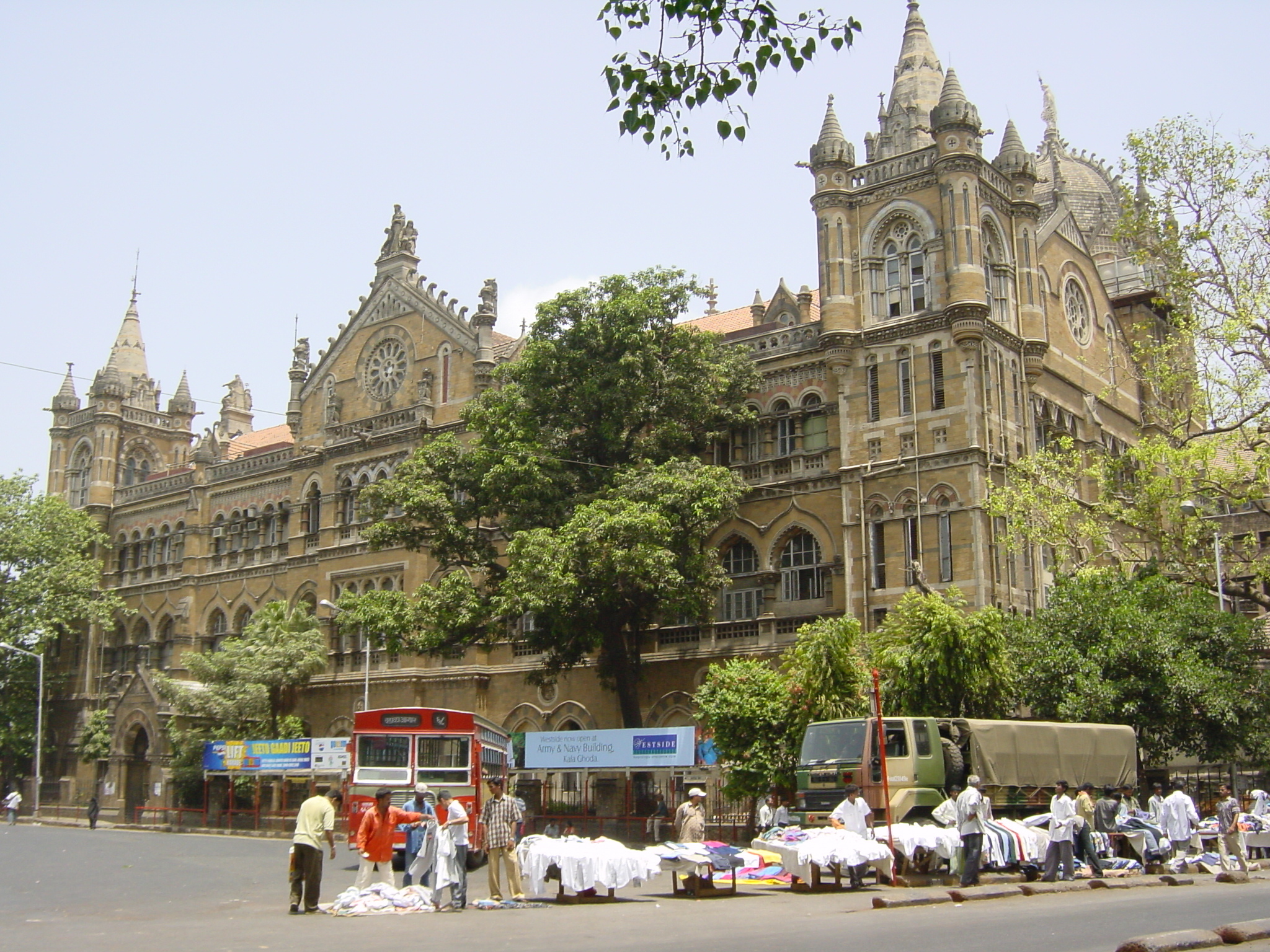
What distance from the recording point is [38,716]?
48531 mm

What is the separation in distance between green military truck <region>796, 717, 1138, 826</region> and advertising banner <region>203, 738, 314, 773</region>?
18470mm

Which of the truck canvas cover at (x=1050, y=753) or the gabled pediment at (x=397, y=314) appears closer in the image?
the truck canvas cover at (x=1050, y=753)

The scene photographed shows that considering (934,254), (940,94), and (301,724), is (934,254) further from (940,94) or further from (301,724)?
(301,724)

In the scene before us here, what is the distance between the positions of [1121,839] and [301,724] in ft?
92.8

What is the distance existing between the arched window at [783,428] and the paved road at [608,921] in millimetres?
16211

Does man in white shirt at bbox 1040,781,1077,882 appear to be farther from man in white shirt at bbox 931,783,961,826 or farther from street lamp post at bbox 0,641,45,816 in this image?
street lamp post at bbox 0,641,45,816

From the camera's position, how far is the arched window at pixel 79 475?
55.8 m

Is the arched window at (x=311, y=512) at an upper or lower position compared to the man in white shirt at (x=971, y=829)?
upper

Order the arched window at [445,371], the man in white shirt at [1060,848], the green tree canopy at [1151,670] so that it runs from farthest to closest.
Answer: the arched window at [445,371]
the green tree canopy at [1151,670]
the man in white shirt at [1060,848]

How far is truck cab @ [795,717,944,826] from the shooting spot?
1984 centimetres

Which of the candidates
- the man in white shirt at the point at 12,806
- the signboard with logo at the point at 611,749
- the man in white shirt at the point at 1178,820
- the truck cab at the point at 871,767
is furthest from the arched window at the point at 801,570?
the man in white shirt at the point at 12,806

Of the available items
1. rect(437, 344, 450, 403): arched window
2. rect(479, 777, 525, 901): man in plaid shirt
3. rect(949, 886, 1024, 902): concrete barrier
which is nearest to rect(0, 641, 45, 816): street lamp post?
rect(437, 344, 450, 403): arched window

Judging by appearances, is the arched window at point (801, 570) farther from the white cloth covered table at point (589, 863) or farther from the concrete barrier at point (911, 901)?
the concrete barrier at point (911, 901)

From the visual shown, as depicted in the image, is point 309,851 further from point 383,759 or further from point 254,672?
point 254,672
